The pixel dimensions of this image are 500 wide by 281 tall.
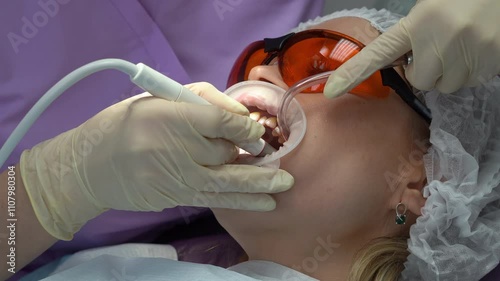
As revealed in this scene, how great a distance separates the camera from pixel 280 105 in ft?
4.59

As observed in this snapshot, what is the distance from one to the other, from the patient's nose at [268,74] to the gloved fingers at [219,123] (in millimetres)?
200

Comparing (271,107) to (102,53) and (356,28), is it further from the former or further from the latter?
(102,53)

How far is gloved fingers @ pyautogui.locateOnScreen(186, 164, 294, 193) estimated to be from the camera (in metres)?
1.32

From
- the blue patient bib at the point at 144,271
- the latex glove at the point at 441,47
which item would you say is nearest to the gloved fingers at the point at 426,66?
the latex glove at the point at 441,47

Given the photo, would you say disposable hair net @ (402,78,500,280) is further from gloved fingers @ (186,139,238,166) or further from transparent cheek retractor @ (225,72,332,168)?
gloved fingers @ (186,139,238,166)

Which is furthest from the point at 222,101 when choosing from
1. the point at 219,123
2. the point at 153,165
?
the point at 153,165

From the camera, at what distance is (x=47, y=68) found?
5.54ft

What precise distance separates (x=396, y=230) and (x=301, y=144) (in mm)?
331

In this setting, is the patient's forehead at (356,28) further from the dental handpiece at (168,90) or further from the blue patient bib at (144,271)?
the blue patient bib at (144,271)

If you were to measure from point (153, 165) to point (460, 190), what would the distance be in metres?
0.67

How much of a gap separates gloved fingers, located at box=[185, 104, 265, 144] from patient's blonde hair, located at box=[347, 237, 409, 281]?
40 centimetres

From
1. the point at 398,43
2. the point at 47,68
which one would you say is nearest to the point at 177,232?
the point at 47,68

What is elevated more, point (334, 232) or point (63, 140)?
point (63, 140)

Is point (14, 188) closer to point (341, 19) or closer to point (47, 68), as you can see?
point (47, 68)
